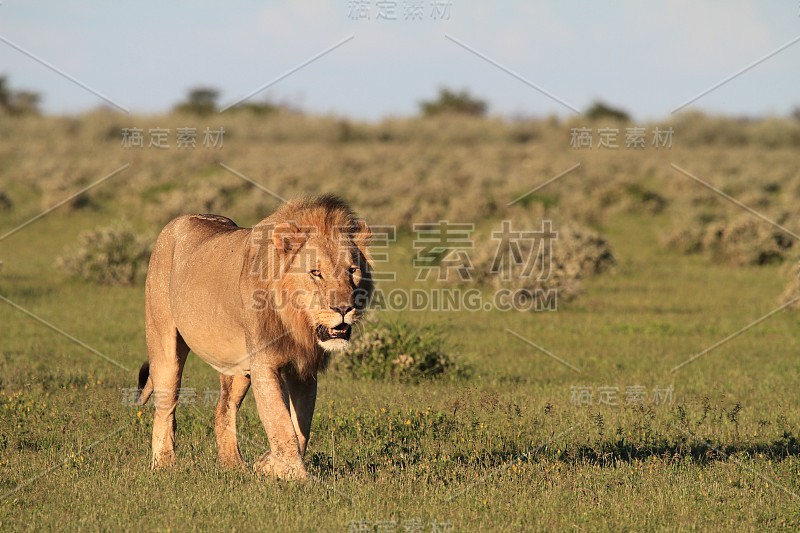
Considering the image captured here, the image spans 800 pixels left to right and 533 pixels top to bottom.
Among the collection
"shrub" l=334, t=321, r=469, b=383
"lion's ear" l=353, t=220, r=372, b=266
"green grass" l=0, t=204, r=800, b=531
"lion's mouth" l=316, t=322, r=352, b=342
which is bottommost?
"green grass" l=0, t=204, r=800, b=531

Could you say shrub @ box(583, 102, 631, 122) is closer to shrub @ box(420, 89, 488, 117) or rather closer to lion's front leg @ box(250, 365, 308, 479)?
shrub @ box(420, 89, 488, 117)

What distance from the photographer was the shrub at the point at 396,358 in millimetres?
12773

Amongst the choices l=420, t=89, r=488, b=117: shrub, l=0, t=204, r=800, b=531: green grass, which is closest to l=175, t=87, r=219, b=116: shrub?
l=420, t=89, r=488, b=117: shrub

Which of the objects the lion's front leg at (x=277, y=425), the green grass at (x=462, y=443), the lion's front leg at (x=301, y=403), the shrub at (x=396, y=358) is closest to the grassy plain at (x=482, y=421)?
the green grass at (x=462, y=443)

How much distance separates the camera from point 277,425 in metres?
7.23

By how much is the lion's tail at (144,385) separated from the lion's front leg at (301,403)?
1917 millimetres

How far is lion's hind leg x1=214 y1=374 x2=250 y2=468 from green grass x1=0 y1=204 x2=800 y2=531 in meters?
0.17

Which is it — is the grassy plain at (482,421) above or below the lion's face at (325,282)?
below

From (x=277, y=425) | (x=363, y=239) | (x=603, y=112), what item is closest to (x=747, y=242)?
(x=363, y=239)

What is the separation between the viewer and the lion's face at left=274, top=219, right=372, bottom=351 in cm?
709

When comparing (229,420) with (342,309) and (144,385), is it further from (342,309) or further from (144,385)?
(342,309)

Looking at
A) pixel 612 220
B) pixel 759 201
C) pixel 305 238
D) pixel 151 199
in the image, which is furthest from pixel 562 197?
pixel 305 238

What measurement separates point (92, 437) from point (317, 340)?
313cm

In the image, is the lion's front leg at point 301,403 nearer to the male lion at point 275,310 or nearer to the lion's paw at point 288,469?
the male lion at point 275,310
